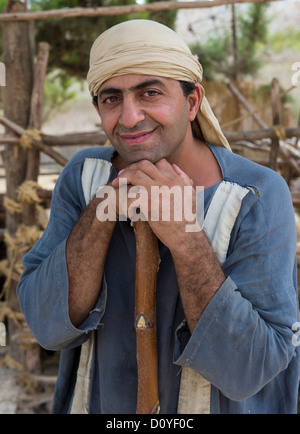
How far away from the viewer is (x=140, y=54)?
4.03ft

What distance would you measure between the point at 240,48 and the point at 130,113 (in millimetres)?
9821

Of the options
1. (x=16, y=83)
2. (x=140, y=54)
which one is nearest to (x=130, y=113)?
(x=140, y=54)

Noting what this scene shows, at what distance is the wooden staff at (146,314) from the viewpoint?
128 centimetres

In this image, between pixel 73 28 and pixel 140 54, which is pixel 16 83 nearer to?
pixel 73 28

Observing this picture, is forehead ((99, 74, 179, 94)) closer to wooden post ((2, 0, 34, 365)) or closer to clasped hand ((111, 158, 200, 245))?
clasped hand ((111, 158, 200, 245))

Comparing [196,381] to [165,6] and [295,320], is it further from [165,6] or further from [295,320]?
[165,6]

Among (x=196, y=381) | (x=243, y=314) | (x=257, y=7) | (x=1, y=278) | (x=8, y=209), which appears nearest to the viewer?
(x=243, y=314)

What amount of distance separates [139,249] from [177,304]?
23cm

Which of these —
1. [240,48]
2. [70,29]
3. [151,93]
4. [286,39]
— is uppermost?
[286,39]

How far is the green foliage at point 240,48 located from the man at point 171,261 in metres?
7.40

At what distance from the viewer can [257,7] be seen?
27.8 feet

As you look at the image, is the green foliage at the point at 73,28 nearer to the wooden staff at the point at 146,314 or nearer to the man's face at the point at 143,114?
the man's face at the point at 143,114
